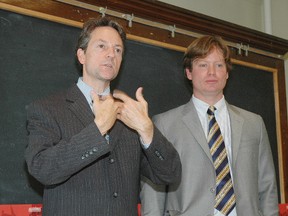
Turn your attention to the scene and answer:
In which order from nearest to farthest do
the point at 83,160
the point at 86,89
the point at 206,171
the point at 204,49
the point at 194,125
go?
1. the point at 83,160
2. the point at 86,89
3. the point at 206,171
4. the point at 194,125
5. the point at 204,49

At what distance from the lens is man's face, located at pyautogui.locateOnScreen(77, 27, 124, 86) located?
6.01 feet

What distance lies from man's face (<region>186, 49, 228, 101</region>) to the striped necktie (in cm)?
18

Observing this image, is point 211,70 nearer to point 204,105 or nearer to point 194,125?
point 204,105

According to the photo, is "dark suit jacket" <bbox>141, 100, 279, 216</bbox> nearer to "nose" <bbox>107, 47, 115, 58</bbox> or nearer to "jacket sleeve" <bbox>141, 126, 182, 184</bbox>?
"jacket sleeve" <bbox>141, 126, 182, 184</bbox>

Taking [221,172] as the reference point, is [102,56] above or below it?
above

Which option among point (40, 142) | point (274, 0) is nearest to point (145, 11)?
point (40, 142)

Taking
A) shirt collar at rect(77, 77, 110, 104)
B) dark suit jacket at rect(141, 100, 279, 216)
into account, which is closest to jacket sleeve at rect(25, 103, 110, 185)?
shirt collar at rect(77, 77, 110, 104)

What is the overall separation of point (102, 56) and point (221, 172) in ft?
2.84

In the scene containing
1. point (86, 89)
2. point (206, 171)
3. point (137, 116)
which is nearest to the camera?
point (137, 116)

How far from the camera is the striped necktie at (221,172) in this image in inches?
82.7

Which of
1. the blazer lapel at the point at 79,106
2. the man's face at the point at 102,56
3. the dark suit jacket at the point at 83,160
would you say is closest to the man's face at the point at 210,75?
the man's face at the point at 102,56

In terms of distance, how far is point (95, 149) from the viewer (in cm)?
143

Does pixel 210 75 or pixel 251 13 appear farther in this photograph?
pixel 251 13

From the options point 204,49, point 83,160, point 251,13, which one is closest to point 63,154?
point 83,160
